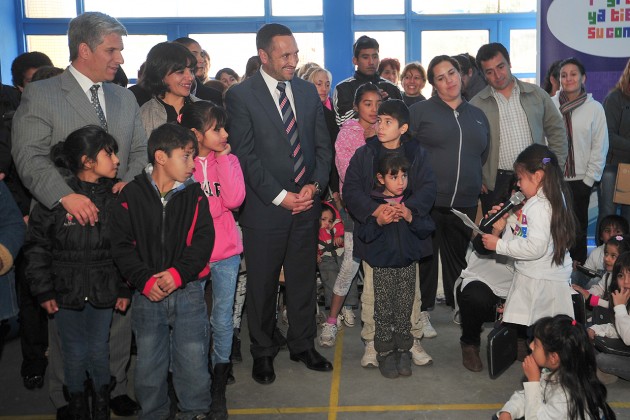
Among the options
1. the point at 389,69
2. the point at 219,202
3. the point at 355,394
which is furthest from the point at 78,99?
the point at 389,69

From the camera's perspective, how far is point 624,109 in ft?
22.2

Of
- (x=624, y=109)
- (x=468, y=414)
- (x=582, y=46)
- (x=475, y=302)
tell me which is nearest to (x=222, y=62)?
(x=582, y=46)

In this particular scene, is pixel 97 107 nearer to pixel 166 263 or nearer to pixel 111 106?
pixel 111 106

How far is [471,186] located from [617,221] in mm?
1534

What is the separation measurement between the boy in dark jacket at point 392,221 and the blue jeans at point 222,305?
2.93 ft

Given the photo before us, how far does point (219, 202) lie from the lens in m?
4.04

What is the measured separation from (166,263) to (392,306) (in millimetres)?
1551

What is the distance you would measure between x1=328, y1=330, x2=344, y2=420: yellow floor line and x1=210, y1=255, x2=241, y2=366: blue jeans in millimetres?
656

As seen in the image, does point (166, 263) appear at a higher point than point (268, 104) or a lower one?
lower

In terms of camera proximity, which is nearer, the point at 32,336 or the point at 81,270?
the point at 81,270

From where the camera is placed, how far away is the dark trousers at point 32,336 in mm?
4513

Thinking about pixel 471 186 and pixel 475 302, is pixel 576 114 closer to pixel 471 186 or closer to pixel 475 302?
pixel 471 186

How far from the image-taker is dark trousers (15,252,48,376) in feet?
14.8

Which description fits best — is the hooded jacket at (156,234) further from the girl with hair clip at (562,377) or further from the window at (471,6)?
the window at (471,6)
